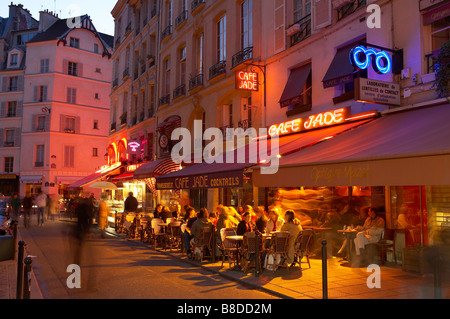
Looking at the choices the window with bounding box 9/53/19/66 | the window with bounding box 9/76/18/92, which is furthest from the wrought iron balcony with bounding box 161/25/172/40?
the window with bounding box 9/53/19/66

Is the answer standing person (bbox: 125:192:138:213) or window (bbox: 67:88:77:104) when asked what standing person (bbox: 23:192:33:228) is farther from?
window (bbox: 67:88:77:104)

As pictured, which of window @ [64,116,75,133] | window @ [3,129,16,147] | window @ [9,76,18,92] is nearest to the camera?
window @ [64,116,75,133]

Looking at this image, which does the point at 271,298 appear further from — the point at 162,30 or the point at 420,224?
the point at 162,30

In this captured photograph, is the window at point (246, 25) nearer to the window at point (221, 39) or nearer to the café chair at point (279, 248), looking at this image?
the window at point (221, 39)

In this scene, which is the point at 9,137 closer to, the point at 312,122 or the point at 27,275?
the point at 312,122

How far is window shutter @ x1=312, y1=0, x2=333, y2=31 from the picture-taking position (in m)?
11.2

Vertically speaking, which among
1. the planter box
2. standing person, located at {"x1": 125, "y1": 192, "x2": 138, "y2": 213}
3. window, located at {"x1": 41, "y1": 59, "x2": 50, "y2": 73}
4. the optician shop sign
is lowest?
the planter box

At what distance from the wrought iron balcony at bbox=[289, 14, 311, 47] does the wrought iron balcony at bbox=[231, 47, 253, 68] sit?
88.9 inches

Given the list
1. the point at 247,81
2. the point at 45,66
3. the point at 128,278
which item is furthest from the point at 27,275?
the point at 45,66

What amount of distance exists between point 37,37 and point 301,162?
137 feet

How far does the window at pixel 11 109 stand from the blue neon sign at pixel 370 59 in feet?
137

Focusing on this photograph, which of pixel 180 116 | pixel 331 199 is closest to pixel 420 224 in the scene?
pixel 331 199

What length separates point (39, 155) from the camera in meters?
39.3

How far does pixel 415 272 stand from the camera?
322 inches
